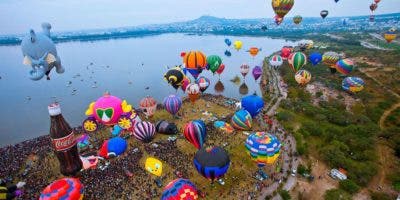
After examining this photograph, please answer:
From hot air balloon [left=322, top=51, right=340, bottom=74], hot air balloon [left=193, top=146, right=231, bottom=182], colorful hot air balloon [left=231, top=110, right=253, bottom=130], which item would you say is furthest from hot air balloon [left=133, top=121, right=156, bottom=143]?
hot air balloon [left=322, top=51, right=340, bottom=74]

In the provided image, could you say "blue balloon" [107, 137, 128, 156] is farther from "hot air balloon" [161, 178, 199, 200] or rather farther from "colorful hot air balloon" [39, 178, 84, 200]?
"hot air balloon" [161, 178, 199, 200]

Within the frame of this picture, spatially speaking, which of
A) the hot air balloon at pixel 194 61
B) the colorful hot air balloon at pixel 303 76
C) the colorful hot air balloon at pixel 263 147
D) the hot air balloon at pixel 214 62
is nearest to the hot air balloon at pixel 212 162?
the colorful hot air balloon at pixel 263 147

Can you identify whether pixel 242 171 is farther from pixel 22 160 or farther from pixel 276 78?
pixel 276 78

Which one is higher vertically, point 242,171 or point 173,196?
point 173,196

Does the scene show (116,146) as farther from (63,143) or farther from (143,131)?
(63,143)

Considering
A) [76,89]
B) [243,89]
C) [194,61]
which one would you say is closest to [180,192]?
[194,61]

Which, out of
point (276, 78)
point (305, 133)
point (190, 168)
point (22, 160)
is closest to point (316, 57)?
point (276, 78)

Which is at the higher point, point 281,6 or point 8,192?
point 281,6
